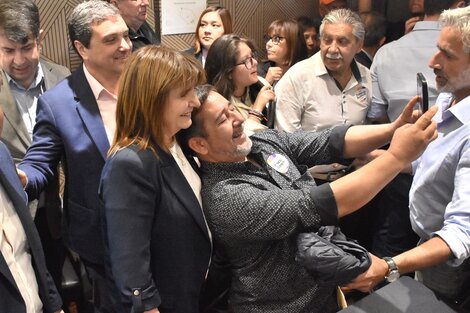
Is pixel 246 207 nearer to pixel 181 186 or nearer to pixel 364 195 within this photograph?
pixel 181 186

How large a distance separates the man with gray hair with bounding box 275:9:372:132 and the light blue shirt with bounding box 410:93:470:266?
0.99m

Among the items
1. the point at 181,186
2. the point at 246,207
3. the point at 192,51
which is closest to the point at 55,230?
the point at 181,186

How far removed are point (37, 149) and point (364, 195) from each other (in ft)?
4.52

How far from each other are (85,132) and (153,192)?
2.08 feet

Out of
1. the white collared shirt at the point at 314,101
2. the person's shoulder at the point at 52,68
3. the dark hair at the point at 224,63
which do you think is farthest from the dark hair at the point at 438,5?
the person's shoulder at the point at 52,68

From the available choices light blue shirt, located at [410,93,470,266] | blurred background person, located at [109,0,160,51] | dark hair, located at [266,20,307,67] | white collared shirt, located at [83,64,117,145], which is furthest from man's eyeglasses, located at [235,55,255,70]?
light blue shirt, located at [410,93,470,266]

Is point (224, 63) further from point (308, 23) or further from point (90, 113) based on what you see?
point (308, 23)

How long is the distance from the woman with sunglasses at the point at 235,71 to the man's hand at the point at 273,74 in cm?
77

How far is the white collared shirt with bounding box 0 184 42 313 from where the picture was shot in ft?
5.30

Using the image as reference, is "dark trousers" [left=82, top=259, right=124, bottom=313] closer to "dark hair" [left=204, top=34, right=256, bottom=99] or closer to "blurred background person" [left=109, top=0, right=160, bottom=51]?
"dark hair" [left=204, top=34, right=256, bottom=99]

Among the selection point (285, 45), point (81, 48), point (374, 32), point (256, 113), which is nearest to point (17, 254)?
point (81, 48)

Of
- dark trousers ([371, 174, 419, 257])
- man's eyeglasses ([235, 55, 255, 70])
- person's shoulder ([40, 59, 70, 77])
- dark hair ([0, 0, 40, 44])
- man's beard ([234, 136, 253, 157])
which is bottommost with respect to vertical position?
dark trousers ([371, 174, 419, 257])

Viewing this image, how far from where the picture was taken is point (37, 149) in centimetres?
207

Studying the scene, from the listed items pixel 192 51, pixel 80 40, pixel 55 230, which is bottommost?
pixel 55 230
